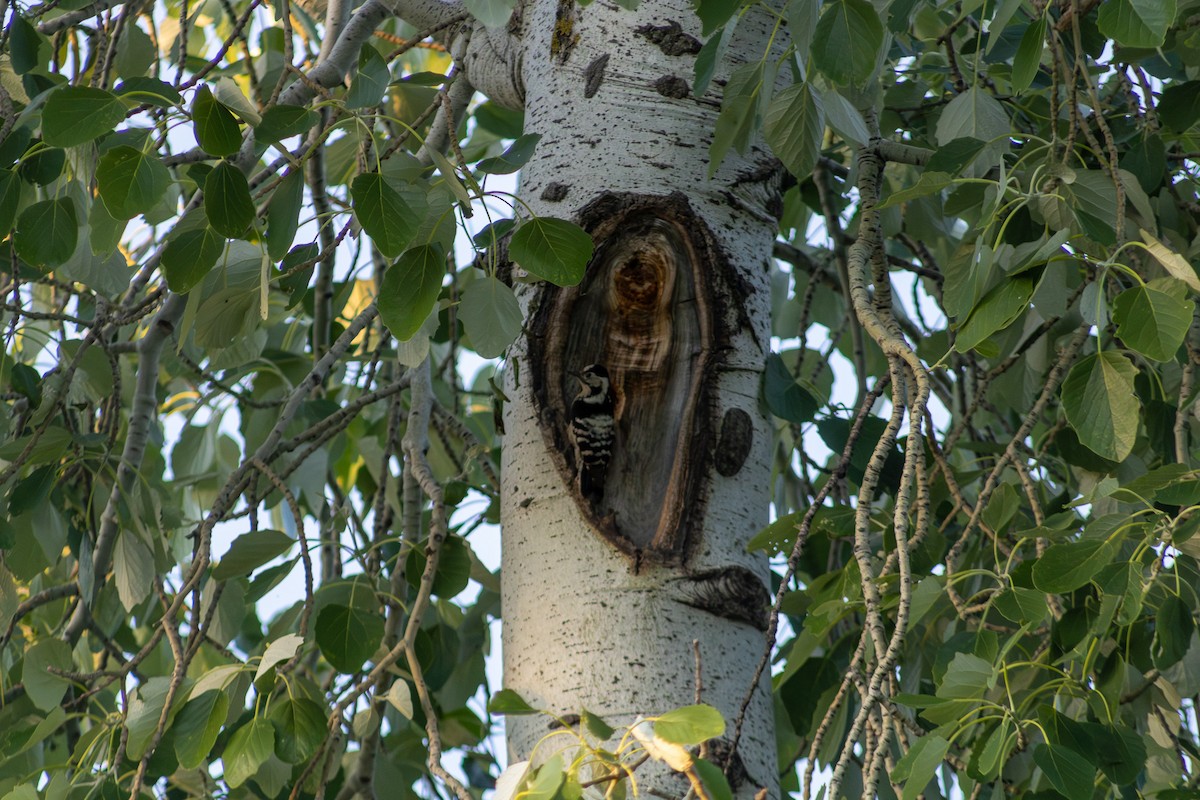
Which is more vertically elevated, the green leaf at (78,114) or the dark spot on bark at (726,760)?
the green leaf at (78,114)

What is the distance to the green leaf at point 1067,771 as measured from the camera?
971mm

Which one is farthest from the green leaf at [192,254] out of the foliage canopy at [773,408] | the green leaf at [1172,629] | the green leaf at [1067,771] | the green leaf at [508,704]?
the green leaf at [1172,629]

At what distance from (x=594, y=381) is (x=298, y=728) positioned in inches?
17.5

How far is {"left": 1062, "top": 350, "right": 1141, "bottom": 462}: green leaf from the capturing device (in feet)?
3.31

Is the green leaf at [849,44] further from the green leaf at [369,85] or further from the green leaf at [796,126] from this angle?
the green leaf at [369,85]

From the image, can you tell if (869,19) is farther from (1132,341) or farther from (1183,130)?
(1183,130)

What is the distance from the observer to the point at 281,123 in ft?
3.33

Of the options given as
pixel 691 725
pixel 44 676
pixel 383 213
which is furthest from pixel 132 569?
pixel 691 725

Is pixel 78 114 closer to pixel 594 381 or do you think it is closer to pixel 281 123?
pixel 281 123

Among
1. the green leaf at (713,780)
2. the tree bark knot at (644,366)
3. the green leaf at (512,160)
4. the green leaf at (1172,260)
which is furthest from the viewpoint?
the tree bark knot at (644,366)

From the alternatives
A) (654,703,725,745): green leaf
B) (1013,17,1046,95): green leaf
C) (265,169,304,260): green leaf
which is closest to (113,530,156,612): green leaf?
(265,169,304,260): green leaf

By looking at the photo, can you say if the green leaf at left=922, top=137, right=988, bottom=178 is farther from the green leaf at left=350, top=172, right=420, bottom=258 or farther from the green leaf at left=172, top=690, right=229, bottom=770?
the green leaf at left=172, top=690, right=229, bottom=770

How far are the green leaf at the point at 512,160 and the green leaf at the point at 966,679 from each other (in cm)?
59

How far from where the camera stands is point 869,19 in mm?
994
